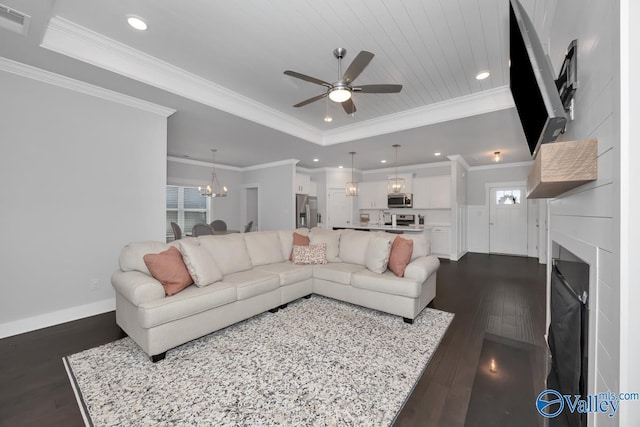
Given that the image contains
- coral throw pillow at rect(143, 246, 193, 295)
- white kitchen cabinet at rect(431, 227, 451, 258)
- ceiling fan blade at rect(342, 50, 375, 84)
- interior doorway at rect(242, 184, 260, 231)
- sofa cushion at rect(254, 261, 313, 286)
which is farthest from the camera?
interior doorway at rect(242, 184, 260, 231)

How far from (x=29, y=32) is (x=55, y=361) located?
2.74 meters

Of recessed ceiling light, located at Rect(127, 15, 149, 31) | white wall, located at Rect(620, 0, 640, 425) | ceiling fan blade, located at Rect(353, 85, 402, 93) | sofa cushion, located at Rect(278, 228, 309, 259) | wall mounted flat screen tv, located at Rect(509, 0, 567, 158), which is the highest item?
recessed ceiling light, located at Rect(127, 15, 149, 31)

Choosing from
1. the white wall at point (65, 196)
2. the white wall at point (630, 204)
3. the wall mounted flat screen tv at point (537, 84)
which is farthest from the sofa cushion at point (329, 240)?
the white wall at point (630, 204)

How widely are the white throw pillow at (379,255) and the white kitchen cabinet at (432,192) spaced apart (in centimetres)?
438

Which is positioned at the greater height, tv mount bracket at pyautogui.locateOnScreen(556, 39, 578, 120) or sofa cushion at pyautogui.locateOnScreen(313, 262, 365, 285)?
tv mount bracket at pyautogui.locateOnScreen(556, 39, 578, 120)

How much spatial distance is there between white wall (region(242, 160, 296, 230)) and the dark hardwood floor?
4.16 meters

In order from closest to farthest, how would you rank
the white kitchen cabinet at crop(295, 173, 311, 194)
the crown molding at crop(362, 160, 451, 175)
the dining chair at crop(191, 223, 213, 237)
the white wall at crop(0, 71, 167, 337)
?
the white wall at crop(0, 71, 167, 337) → the dining chair at crop(191, 223, 213, 237) → the crown molding at crop(362, 160, 451, 175) → the white kitchen cabinet at crop(295, 173, 311, 194)

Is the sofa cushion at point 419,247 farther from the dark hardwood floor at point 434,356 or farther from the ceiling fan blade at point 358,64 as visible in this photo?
the ceiling fan blade at point 358,64

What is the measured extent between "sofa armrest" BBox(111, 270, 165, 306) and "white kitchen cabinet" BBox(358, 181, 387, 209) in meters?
6.75

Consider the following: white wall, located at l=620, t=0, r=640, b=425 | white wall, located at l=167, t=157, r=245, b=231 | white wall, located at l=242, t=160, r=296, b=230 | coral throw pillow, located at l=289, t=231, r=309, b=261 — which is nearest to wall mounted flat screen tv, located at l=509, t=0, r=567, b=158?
white wall, located at l=620, t=0, r=640, b=425

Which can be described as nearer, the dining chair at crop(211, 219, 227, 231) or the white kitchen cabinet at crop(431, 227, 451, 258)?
the dining chair at crop(211, 219, 227, 231)

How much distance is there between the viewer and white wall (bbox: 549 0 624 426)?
743 mm

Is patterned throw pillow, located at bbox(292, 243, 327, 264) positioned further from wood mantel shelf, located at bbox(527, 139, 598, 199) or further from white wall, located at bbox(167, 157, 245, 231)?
white wall, located at bbox(167, 157, 245, 231)

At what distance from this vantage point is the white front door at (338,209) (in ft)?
27.1
